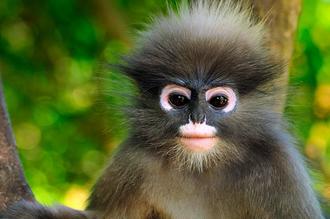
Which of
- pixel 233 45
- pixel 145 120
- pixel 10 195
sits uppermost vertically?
pixel 233 45

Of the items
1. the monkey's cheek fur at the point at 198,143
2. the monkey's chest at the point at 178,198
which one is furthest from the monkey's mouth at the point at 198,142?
the monkey's chest at the point at 178,198

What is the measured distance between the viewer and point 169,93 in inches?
165

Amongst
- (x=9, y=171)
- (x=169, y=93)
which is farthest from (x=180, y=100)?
(x=9, y=171)

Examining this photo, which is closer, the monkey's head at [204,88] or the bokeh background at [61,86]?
the monkey's head at [204,88]

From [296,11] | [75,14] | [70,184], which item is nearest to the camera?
[296,11]

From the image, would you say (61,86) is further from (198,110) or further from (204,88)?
(198,110)

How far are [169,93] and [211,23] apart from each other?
18.4 inches

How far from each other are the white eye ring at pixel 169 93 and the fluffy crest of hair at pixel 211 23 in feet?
0.97

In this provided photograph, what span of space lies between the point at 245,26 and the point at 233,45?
208mm

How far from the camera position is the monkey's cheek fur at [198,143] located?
403cm

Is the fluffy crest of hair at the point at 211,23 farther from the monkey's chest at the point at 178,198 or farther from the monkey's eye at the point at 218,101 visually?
the monkey's chest at the point at 178,198

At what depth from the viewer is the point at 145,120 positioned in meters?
4.36

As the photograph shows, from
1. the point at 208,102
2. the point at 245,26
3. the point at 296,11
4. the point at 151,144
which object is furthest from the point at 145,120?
the point at 296,11

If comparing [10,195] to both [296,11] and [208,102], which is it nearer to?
[208,102]
